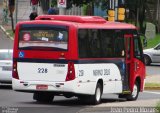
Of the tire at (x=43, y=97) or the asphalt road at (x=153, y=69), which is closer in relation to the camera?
the tire at (x=43, y=97)

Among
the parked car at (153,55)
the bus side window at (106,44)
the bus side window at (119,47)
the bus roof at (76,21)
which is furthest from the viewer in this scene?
the parked car at (153,55)

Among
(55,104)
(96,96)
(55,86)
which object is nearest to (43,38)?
(55,86)

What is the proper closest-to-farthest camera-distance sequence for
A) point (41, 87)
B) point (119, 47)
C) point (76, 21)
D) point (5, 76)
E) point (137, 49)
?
point (41, 87) → point (76, 21) → point (119, 47) → point (137, 49) → point (5, 76)

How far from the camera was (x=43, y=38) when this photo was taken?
22.1 meters

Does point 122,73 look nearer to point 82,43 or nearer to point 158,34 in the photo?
point 82,43

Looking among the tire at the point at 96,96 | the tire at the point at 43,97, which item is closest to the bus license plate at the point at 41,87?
the tire at the point at 43,97

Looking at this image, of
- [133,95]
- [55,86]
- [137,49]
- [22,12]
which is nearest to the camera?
[55,86]

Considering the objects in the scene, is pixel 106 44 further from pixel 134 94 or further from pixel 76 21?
pixel 134 94

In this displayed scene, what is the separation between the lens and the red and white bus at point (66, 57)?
21.7 m

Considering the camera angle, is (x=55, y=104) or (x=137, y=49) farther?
(x=137, y=49)

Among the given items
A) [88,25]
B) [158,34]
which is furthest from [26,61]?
[158,34]

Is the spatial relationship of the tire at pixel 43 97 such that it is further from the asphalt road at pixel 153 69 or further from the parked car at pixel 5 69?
the asphalt road at pixel 153 69

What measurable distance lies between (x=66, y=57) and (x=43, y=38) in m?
0.97

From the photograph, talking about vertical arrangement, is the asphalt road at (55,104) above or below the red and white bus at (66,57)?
below
